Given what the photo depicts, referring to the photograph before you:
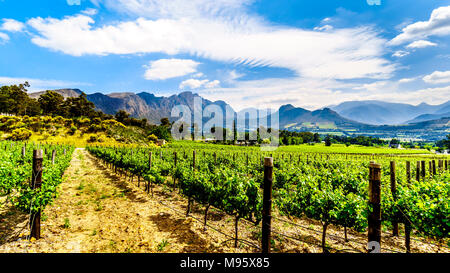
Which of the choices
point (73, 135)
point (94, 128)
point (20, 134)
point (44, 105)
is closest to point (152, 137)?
point (94, 128)

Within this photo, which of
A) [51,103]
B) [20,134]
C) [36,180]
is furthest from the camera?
[51,103]

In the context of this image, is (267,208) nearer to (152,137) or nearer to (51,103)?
(152,137)

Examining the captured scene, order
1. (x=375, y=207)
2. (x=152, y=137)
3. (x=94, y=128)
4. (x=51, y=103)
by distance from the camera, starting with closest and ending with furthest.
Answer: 1. (x=375, y=207)
2. (x=94, y=128)
3. (x=152, y=137)
4. (x=51, y=103)

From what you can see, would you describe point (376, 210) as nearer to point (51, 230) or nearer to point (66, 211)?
point (51, 230)

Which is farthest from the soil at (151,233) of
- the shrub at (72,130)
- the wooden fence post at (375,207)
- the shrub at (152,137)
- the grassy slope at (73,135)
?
the shrub at (152,137)

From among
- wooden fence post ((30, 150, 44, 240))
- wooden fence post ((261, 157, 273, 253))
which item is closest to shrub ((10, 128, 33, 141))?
wooden fence post ((30, 150, 44, 240))

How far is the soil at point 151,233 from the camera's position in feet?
18.8

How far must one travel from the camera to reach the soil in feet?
18.8

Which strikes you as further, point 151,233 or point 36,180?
point 151,233

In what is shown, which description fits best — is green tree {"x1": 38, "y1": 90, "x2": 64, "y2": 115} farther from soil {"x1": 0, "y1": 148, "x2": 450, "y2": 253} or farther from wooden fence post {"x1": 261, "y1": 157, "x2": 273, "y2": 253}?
wooden fence post {"x1": 261, "y1": 157, "x2": 273, "y2": 253}

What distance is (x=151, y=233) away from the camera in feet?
21.9

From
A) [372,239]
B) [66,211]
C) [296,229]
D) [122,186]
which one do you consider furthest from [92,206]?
[372,239]

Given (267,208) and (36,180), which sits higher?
(36,180)

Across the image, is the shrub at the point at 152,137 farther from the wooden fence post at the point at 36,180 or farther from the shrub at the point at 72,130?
the wooden fence post at the point at 36,180
